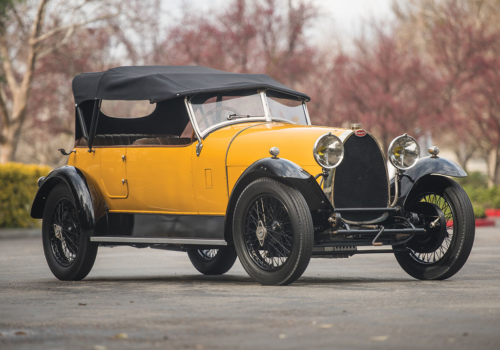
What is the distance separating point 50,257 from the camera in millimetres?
9391

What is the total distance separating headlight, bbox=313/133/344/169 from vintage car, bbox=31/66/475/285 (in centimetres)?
1

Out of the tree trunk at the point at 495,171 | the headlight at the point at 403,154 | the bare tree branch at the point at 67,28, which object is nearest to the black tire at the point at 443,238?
the headlight at the point at 403,154

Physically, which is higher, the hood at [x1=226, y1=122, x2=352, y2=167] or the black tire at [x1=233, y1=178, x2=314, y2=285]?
the hood at [x1=226, y1=122, x2=352, y2=167]

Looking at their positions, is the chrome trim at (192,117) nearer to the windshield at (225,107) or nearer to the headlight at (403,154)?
the windshield at (225,107)

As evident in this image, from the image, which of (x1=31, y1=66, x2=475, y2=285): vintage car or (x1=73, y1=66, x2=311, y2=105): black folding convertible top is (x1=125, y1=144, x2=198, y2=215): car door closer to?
(x1=31, y1=66, x2=475, y2=285): vintage car

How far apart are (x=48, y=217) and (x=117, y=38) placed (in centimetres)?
2611

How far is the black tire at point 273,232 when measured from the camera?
287 inches

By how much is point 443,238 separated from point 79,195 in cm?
393

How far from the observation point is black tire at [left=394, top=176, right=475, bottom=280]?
26.8 feet

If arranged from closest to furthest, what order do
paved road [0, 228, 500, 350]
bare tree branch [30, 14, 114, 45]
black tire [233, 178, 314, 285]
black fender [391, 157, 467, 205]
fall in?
paved road [0, 228, 500, 350] < black tire [233, 178, 314, 285] < black fender [391, 157, 467, 205] < bare tree branch [30, 14, 114, 45]

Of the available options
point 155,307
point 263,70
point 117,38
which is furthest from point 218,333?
point 117,38

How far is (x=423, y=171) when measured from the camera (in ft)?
27.5

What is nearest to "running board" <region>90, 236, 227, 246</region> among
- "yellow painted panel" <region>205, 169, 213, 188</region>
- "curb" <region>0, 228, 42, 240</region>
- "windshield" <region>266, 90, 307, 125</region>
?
"yellow painted panel" <region>205, 169, 213, 188</region>

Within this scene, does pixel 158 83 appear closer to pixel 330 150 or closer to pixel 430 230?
pixel 330 150
